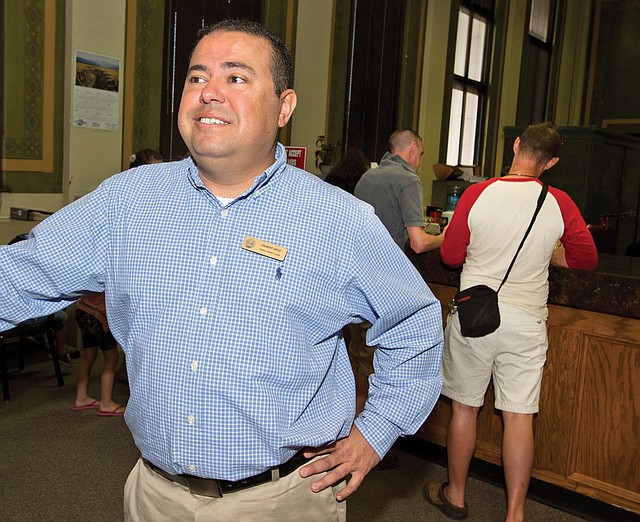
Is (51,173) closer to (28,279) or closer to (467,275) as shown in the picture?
(467,275)

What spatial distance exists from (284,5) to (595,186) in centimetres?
343

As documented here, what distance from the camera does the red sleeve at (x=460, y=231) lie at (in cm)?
265

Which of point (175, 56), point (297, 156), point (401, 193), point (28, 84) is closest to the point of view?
point (401, 193)

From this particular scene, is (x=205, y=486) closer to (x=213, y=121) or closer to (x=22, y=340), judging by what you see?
(x=213, y=121)

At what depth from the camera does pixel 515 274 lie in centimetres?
262

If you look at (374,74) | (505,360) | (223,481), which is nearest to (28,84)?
(505,360)

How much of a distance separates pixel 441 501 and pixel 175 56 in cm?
421

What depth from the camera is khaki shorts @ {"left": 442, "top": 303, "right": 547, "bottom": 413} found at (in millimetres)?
2623

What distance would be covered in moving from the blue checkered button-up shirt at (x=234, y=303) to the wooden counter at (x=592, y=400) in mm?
1571

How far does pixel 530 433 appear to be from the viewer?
2.68 meters

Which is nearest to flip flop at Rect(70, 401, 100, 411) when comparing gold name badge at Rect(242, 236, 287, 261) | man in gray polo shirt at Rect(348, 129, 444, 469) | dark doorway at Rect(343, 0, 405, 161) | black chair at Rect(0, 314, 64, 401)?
black chair at Rect(0, 314, 64, 401)

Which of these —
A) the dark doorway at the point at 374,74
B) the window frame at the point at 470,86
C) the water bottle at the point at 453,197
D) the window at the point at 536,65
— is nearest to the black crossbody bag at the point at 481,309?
the water bottle at the point at 453,197

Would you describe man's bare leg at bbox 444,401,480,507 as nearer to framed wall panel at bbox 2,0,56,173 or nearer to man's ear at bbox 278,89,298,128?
man's ear at bbox 278,89,298,128

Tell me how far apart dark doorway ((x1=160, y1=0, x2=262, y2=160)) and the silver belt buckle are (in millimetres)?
4581
